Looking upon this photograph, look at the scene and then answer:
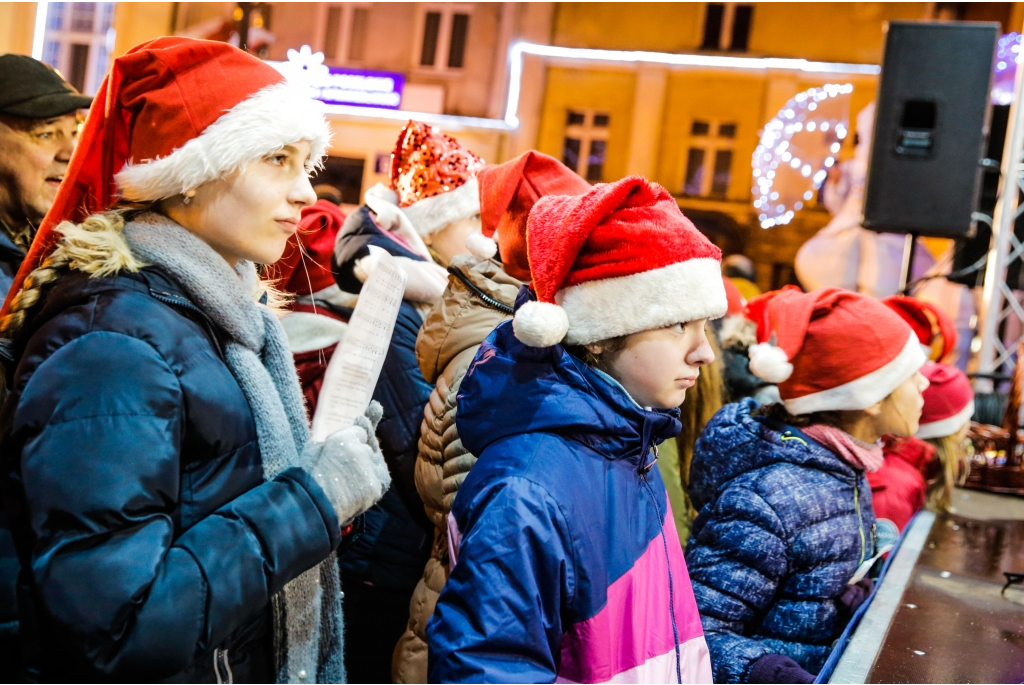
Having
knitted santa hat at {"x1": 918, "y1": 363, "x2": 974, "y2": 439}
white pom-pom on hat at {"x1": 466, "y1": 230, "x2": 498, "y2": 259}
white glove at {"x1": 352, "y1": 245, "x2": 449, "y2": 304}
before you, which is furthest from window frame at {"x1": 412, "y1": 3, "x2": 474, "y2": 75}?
white pom-pom on hat at {"x1": 466, "y1": 230, "x2": 498, "y2": 259}

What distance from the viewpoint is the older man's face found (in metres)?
2.42

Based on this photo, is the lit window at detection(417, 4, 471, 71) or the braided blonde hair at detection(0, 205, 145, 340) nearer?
the braided blonde hair at detection(0, 205, 145, 340)

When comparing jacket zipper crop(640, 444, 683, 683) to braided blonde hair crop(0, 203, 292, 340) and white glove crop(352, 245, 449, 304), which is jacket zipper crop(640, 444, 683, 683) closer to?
braided blonde hair crop(0, 203, 292, 340)

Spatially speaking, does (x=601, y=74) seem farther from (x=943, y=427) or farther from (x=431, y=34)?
(x=943, y=427)

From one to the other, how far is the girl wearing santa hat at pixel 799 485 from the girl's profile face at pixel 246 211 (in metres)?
1.28

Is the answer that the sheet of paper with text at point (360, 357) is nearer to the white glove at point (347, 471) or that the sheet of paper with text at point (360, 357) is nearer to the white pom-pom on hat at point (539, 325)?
the white glove at point (347, 471)

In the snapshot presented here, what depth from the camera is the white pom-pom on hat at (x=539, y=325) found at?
1423mm

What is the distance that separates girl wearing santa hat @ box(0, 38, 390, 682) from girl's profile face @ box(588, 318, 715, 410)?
0.46m

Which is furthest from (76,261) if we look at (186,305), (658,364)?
(658,364)

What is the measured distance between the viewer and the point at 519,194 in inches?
84.4

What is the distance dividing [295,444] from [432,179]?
5.58 ft

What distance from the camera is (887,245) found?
33.4ft

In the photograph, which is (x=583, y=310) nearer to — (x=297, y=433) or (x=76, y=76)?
(x=297, y=433)

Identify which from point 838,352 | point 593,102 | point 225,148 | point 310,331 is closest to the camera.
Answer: point 225,148
